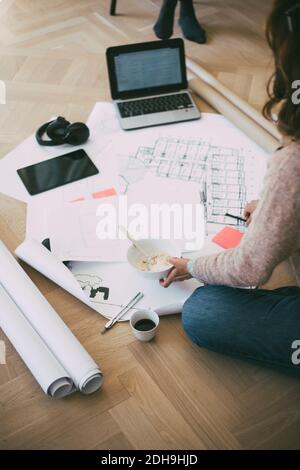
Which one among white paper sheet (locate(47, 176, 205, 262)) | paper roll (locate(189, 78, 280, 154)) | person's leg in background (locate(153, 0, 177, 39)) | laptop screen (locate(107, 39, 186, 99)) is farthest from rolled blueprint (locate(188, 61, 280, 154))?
person's leg in background (locate(153, 0, 177, 39))

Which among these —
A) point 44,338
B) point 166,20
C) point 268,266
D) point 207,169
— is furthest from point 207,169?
point 166,20

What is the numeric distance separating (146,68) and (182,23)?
0.76 metres

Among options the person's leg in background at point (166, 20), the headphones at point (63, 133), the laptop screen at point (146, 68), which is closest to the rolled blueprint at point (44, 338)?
the headphones at point (63, 133)

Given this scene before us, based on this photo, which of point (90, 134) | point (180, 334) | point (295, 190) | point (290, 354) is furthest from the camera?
point (90, 134)

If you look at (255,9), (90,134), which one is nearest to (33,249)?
(90,134)

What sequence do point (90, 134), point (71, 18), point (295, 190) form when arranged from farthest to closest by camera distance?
1. point (71, 18)
2. point (90, 134)
3. point (295, 190)

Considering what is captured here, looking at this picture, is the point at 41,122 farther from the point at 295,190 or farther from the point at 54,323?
the point at 295,190

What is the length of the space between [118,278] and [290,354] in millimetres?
492

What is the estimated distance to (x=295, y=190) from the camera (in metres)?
0.82

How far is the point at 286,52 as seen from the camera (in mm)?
766

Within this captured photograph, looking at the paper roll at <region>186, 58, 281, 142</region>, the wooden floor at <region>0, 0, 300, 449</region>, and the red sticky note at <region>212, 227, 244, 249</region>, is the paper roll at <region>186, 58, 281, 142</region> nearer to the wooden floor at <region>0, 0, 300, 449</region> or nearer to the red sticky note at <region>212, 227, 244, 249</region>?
the red sticky note at <region>212, 227, 244, 249</region>

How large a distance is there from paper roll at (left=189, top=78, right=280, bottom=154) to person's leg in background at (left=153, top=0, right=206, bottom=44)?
497mm

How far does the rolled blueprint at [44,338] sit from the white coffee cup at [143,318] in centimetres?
14

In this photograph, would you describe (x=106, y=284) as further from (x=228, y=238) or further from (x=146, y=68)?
(x=146, y=68)
